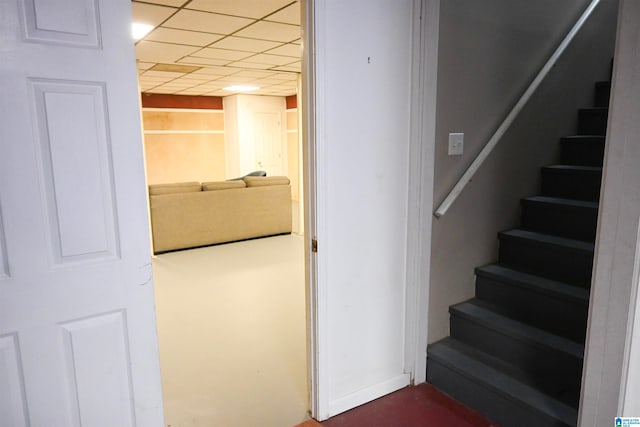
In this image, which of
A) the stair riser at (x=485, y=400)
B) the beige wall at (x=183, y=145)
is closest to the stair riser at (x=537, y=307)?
the stair riser at (x=485, y=400)

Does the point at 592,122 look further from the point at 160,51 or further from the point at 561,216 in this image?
the point at 160,51

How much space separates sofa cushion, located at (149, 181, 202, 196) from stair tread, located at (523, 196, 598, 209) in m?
3.74

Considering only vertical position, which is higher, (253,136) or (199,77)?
(199,77)

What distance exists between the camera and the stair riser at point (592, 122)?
2.93m

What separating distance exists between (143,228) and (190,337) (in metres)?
1.76

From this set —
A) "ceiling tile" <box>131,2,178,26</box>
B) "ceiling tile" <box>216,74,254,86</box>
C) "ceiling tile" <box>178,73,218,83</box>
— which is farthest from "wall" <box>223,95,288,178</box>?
"ceiling tile" <box>131,2,178,26</box>

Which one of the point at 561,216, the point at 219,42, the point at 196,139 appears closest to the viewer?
the point at 561,216

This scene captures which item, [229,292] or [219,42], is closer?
[229,292]

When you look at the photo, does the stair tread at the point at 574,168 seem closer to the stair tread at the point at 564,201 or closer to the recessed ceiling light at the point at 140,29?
the stair tread at the point at 564,201

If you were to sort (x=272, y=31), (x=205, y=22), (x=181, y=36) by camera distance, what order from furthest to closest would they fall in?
(x=181, y=36) < (x=272, y=31) < (x=205, y=22)

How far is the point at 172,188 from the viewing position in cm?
504

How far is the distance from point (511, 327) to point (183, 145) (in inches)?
335

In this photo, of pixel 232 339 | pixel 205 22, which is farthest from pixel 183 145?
pixel 232 339

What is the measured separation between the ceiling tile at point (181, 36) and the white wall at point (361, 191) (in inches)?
97.2
